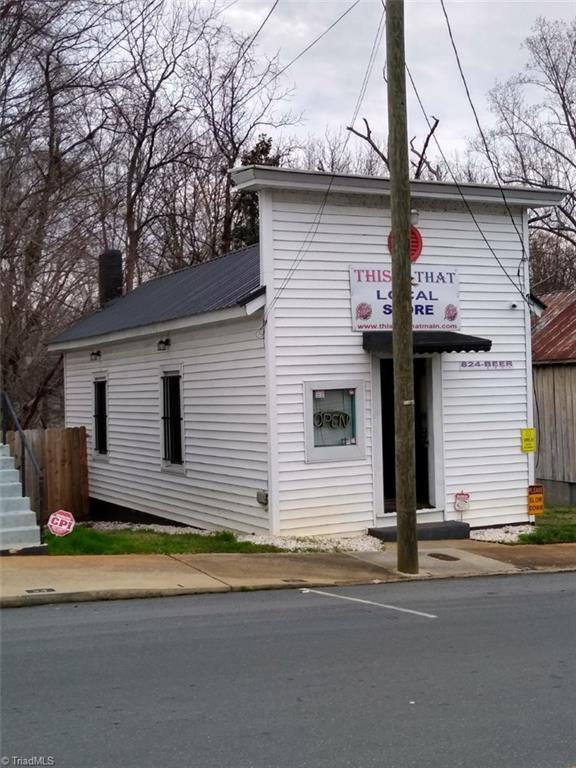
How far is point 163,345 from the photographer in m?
16.2

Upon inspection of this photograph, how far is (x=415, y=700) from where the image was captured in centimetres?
604

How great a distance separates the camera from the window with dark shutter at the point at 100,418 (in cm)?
1980

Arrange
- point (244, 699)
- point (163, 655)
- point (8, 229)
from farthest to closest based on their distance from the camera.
→ point (8, 229)
point (163, 655)
point (244, 699)

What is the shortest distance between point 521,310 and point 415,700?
34.0ft

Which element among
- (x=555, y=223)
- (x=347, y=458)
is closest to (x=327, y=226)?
(x=347, y=458)

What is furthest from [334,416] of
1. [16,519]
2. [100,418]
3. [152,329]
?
[100,418]

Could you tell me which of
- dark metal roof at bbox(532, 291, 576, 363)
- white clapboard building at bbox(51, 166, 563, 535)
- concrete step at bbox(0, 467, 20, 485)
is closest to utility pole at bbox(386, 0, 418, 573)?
white clapboard building at bbox(51, 166, 563, 535)

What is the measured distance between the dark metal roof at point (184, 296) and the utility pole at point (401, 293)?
8.47ft

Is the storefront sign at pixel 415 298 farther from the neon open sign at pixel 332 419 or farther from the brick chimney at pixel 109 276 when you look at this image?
the brick chimney at pixel 109 276

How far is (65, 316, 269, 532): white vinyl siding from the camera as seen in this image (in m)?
13.7

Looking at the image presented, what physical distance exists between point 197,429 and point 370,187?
4.79m

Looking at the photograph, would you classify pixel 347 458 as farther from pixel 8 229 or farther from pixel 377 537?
pixel 8 229

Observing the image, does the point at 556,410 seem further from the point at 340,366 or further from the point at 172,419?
the point at 172,419

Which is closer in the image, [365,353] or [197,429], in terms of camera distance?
[365,353]
